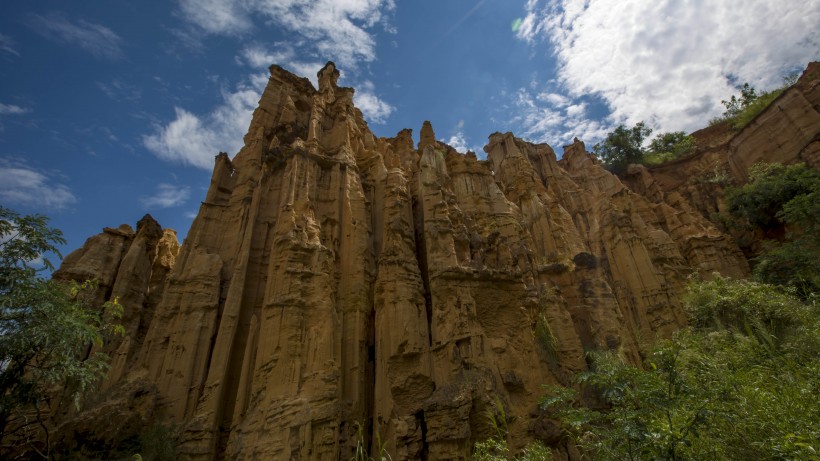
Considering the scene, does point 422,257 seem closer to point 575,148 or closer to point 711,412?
point 711,412

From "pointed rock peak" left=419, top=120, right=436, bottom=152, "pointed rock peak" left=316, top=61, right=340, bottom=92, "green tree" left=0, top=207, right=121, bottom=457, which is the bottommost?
"green tree" left=0, top=207, right=121, bottom=457

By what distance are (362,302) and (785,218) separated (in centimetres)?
2159

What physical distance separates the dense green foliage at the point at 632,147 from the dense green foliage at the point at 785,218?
18.2 m

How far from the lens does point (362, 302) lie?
1482 centimetres

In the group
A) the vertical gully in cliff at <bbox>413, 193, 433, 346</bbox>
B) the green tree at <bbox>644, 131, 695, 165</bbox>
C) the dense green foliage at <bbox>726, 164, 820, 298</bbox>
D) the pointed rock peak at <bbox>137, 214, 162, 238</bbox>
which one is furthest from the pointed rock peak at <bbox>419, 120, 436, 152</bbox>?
the green tree at <bbox>644, 131, 695, 165</bbox>

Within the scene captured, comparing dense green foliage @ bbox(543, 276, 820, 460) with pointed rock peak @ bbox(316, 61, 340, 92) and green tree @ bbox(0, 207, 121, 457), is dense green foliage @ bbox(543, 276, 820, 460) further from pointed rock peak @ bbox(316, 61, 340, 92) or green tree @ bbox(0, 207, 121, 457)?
pointed rock peak @ bbox(316, 61, 340, 92)

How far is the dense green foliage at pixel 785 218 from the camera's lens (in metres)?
16.5

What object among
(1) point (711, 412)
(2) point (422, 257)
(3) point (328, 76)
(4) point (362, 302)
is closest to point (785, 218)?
(2) point (422, 257)

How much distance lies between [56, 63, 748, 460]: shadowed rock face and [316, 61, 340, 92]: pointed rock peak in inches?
104

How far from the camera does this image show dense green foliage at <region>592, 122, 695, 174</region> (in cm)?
4609

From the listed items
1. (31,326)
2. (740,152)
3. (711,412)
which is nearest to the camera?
(711,412)

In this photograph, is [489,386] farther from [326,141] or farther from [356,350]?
[326,141]

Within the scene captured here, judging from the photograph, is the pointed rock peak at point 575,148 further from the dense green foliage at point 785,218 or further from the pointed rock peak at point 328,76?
the pointed rock peak at point 328,76

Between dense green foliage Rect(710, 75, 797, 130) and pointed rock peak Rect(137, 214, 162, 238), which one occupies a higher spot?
dense green foliage Rect(710, 75, 797, 130)
